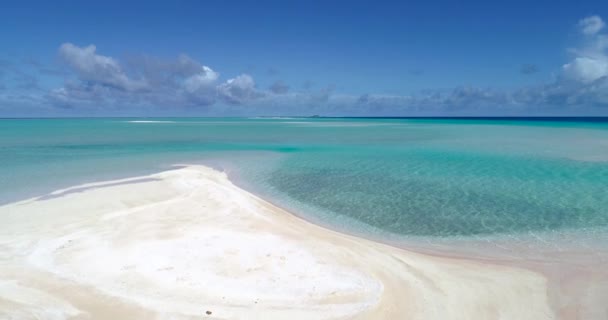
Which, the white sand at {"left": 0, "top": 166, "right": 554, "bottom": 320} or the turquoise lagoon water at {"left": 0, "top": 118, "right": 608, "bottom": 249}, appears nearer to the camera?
the white sand at {"left": 0, "top": 166, "right": 554, "bottom": 320}

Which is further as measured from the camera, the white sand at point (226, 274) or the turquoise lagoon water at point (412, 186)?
the turquoise lagoon water at point (412, 186)

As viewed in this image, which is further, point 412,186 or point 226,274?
point 412,186

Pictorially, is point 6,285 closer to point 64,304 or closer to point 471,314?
point 64,304

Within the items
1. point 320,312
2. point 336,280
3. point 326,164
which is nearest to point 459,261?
point 336,280

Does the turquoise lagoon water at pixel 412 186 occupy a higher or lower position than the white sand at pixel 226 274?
higher

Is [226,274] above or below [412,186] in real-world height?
→ below

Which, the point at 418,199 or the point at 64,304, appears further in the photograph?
the point at 418,199

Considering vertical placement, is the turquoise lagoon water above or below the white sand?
above

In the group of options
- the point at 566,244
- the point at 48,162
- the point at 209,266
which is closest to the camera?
the point at 209,266
